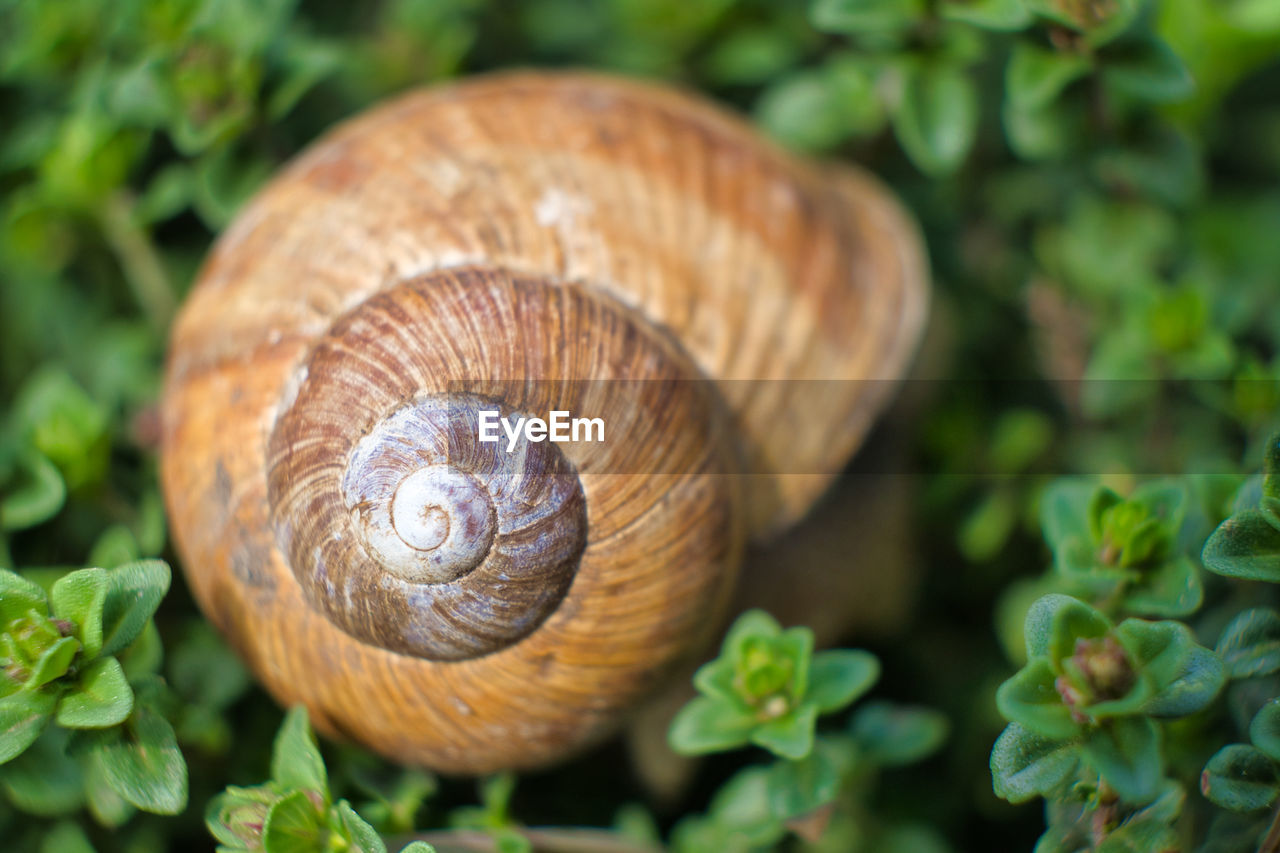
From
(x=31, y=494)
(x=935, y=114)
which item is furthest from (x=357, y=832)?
(x=935, y=114)

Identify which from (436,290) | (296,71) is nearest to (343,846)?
(436,290)

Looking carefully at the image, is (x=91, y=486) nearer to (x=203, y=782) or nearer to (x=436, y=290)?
(x=203, y=782)

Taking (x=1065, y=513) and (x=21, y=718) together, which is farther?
(x=1065, y=513)

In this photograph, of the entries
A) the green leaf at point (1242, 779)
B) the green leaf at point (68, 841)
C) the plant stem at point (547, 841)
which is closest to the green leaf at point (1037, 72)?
the green leaf at point (1242, 779)

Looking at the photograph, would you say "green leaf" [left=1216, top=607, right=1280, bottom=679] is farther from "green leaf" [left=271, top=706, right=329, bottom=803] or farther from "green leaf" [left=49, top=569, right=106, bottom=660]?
"green leaf" [left=49, top=569, right=106, bottom=660]

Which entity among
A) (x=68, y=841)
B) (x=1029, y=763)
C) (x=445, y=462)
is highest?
(x=445, y=462)

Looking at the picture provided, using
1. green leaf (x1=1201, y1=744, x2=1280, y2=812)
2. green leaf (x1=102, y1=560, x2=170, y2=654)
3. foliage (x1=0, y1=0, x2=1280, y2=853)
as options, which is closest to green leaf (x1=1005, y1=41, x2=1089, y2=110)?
foliage (x1=0, y1=0, x2=1280, y2=853)

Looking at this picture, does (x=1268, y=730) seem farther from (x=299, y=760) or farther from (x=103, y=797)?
(x=103, y=797)

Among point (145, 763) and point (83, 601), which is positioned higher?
point (83, 601)
